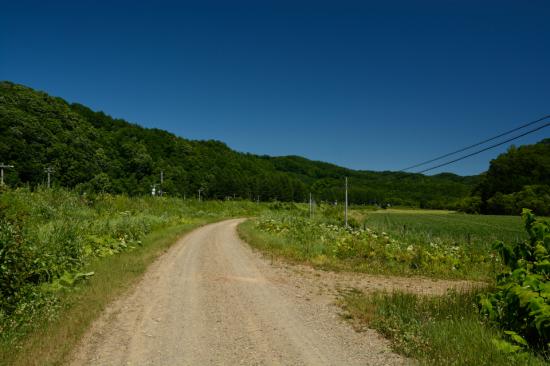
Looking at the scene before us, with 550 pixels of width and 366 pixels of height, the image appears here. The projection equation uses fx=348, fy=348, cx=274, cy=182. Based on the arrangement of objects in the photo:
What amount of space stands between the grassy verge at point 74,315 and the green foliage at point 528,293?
260 inches

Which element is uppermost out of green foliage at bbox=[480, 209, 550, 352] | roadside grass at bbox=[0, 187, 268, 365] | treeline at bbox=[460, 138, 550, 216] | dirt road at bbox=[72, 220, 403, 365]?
treeline at bbox=[460, 138, 550, 216]

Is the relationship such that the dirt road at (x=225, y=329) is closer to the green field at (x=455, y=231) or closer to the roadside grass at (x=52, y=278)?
the roadside grass at (x=52, y=278)

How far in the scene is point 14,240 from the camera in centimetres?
758

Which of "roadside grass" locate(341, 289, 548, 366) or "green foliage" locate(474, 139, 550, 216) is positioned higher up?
"green foliage" locate(474, 139, 550, 216)

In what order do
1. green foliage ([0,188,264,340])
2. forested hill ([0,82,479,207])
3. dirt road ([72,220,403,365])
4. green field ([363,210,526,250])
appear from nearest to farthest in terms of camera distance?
1. dirt road ([72,220,403,365])
2. green foliage ([0,188,264,340])
3. green field ([363,210,526,250])
4. forested hill ([0,82,479,207])

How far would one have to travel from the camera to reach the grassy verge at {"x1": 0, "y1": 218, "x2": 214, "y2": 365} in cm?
521

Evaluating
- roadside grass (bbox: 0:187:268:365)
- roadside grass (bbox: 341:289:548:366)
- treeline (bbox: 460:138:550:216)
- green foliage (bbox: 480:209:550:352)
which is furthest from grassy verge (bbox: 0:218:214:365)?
treeline (bbox: 460:138:550:216)

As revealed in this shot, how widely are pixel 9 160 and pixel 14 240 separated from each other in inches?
2607

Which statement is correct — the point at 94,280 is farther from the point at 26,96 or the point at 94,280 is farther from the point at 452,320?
the point at 26,96

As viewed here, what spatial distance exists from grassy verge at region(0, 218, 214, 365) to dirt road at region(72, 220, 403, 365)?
Result: 28cm

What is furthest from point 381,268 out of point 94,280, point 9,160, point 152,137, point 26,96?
point 152,137

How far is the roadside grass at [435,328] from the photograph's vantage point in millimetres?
5031

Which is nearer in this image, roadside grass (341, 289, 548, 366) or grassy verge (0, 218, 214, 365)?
roadside grass (341, 289, 548, 366)

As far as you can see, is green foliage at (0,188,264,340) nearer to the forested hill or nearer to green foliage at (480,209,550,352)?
green foliage at (480,209,550,352)
